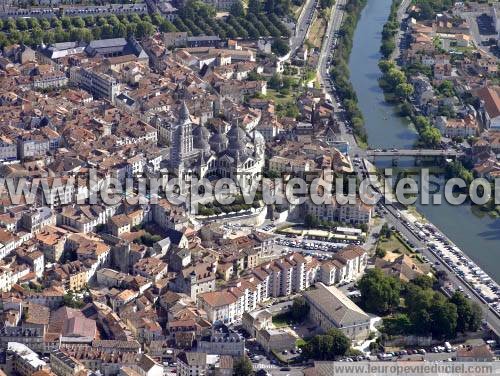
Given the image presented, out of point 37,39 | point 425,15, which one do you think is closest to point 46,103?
point 37,39

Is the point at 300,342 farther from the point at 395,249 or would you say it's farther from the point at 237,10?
the point at 237,10

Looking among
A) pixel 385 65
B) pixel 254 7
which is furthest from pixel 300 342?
Answer: pixel 254 7

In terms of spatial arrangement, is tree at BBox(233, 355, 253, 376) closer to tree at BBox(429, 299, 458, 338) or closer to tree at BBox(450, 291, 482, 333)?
tree at BBox(429, 299, 458, 338)

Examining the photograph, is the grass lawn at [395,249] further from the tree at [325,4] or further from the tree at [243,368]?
the tree at [325,4]

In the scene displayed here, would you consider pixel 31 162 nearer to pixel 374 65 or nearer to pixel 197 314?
pixel 197 314

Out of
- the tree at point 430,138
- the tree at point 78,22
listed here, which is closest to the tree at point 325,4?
the tree at point 78,22
